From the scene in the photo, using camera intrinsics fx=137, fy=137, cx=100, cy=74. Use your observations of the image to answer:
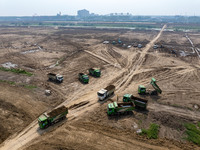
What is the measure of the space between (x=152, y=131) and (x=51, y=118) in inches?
617

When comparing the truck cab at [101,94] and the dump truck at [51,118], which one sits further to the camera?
the truck cab at [101,94]

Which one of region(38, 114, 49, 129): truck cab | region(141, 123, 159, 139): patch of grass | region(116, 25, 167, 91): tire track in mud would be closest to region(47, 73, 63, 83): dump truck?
region(116, 25, 167, 91): tire track in mud

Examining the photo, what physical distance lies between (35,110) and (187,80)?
124 feet

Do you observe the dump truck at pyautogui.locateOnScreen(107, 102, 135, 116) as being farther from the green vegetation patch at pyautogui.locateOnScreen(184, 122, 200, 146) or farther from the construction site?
the green vegetation patch at pyautogui.locateOnScreen(184, 122, 200, 146)

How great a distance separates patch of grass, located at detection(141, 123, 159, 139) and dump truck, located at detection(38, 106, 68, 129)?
1302cm

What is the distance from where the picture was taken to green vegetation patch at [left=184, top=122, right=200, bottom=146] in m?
19.5

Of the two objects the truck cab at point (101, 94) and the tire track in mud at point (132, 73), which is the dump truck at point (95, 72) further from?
the truck cab at point (101, 94)

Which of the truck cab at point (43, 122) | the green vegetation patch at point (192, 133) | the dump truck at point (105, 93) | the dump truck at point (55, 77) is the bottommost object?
the green vegetation patch at point (192, 133)

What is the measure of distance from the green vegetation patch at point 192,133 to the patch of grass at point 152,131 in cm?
428

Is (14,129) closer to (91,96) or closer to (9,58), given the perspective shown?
(91,96)

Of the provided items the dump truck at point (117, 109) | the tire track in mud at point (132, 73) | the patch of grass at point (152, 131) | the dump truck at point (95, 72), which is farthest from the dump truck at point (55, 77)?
the patch of grass at point (152, 131)

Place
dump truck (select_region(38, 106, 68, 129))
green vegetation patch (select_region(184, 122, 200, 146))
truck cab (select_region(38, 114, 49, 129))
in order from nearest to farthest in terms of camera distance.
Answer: green vegetation patch (select_region(184, 122, 200, 146)), truck cab (select_region(38, 114, 49, 129)), dump truck (select_region(38, 106, 68, 129))

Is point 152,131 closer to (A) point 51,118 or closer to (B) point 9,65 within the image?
(A) point 51,118

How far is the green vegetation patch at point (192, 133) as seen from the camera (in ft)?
64.0
